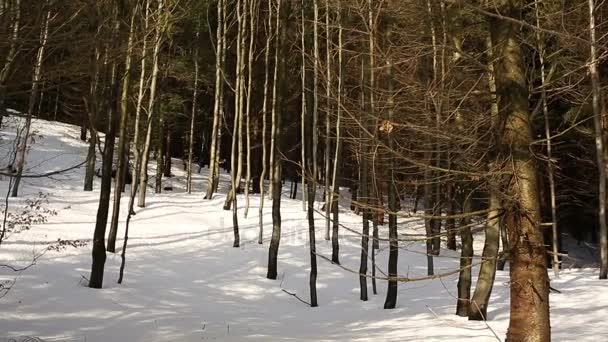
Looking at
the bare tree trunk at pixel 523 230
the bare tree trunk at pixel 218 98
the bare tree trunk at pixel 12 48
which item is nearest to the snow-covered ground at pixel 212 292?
the bare tree trunk at pixel 523 230

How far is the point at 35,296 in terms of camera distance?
914cm

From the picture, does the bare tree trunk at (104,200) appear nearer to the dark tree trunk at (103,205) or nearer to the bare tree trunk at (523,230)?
the dark tree trunk at (103,205)

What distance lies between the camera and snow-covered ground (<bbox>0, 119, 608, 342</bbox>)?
26.2 feet

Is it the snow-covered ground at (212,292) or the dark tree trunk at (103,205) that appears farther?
the dark tree trunk at (103,205)

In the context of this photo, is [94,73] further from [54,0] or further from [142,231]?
[142,231]

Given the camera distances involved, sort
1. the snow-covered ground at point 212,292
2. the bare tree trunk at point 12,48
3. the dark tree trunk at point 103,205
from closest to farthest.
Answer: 1. the bare tree trunk at point 12,48
2. the snow-covered ground at point 212,292
3. the dark tree trunk at point 103,205

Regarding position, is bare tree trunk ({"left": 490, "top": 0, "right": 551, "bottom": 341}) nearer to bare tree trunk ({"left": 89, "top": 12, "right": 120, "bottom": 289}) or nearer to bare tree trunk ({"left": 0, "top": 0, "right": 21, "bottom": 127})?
bare tree trunk ({"left": 0, "top": 0, "right": 21, "bottom": 127})

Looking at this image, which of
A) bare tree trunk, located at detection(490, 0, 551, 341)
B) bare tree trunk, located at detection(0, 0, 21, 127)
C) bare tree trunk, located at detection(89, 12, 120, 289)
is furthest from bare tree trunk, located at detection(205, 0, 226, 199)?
bare tree trunk, located at detection(490, 0, 551, 341)

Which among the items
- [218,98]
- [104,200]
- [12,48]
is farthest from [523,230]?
[218,98]

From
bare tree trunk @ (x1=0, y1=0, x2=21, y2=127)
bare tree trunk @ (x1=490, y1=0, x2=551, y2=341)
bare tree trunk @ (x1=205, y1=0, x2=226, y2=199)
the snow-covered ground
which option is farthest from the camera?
bare tree trunk @ (x1=205, y1=0, x2=226, y2=199)

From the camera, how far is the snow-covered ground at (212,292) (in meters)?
7.97

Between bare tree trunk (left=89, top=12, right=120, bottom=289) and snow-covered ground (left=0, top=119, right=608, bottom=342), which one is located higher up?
bare tree trunk (left=89, top=12, right=120, bottom=289)

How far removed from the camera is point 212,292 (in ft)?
38.3

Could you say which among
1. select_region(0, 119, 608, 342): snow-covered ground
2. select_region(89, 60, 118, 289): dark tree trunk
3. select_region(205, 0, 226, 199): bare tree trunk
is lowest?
select_region(0, 119, 608, 342): snow-covered ground
